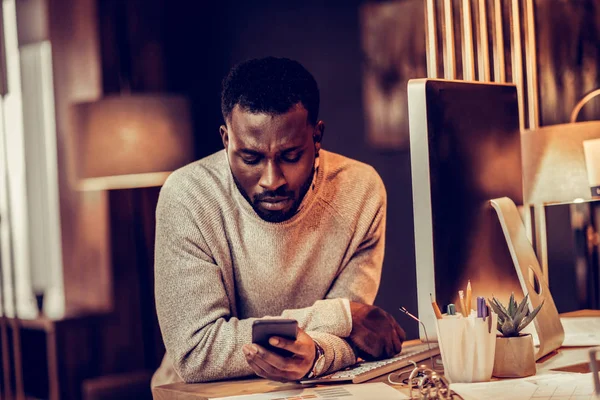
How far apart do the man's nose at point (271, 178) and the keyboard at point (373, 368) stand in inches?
14.1

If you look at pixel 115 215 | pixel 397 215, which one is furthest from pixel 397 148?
pixel 115 215

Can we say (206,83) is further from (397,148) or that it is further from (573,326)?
(573,326)

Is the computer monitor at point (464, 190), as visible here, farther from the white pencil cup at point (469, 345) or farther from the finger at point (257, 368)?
the finger at point (257, 368)

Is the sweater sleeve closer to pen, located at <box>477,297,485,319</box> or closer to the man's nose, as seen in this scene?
the man's nose

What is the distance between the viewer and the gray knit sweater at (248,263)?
4.84 feet

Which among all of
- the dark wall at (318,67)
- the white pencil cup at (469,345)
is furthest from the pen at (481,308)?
the dark wall at (318,67)

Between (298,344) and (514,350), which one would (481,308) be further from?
(298,344)

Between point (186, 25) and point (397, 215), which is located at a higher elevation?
point (186, 25)

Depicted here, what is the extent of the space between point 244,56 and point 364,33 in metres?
0.70

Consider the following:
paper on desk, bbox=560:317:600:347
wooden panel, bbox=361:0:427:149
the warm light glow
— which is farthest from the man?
the warm light glow

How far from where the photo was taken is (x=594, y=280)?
2.84 metres

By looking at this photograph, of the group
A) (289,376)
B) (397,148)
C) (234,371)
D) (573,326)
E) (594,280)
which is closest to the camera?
(289,376)

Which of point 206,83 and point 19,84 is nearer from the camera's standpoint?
point 19,84

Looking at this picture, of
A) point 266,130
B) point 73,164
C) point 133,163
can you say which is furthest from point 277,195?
point 73,164
